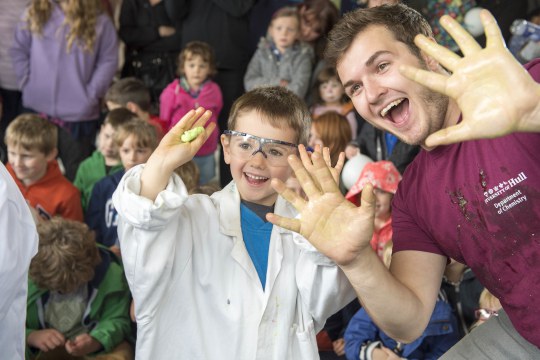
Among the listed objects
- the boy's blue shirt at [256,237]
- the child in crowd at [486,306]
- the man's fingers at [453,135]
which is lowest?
the child in crowd at [486,306]

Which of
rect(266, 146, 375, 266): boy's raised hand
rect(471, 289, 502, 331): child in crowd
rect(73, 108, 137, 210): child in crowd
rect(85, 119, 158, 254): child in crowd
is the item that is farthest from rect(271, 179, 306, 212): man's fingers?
rect(73, 108, 137, 210): child in crowd

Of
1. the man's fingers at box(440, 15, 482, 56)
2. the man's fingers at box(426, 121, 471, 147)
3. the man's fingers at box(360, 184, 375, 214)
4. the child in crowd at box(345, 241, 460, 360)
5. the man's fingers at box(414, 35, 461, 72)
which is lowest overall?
the child in crowd at box(345, 241, 460, 360)

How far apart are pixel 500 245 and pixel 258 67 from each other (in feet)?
11.4

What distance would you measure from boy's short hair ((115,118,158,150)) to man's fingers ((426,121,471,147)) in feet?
8.63

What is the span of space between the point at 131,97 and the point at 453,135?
3.60 meters

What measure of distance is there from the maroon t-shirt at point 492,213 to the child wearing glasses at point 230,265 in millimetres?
344

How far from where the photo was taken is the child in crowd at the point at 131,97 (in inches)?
194

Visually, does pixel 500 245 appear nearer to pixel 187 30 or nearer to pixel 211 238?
pixel 211 238

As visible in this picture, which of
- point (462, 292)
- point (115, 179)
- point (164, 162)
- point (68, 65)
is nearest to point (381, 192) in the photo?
point (462, 292)

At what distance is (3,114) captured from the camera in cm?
533

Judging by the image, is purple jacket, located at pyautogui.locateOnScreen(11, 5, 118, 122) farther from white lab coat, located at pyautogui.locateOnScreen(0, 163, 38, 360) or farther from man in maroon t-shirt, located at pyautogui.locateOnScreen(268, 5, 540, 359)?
man in maroon t-shirt, located at pyautogui.locateOnScreen(268, 5, 540, 359)

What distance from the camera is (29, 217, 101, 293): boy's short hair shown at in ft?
10.1

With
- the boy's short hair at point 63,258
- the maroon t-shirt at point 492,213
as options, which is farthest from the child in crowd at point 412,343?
the boy's short hair at point 63,258

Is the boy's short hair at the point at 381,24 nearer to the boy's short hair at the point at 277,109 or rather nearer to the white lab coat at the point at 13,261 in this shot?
the boy's short hair at the point at 277,109
